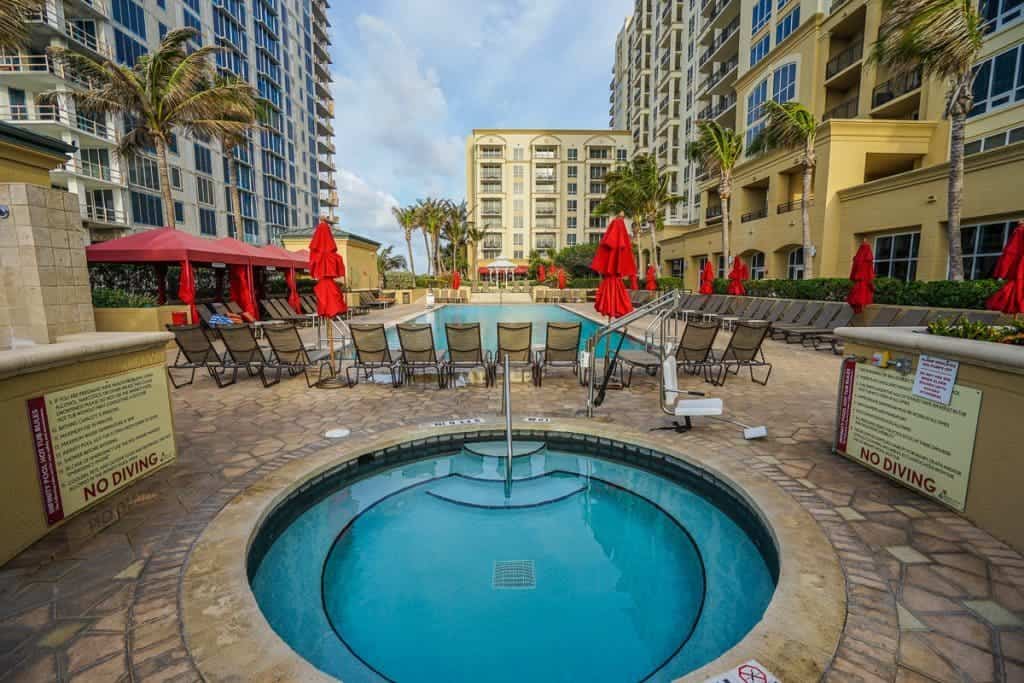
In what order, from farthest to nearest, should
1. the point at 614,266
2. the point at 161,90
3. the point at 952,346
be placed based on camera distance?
1. the point at 161,90
2. the point at 614,266
3. the point at 952,346

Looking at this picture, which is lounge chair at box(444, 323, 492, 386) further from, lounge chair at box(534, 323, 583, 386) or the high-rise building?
the high-rise building

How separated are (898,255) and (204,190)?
4227cm

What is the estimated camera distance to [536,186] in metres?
65.1

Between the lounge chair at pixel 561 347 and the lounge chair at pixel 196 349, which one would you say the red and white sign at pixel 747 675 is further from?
the lounge chair at pixel 196 349

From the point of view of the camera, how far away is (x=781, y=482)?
3986 mm

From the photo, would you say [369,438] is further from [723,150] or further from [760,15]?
[760,15]

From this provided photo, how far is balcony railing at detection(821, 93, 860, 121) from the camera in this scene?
21312 millimetres

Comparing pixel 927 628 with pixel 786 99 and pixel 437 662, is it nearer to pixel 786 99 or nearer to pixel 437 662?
pixel 437 662

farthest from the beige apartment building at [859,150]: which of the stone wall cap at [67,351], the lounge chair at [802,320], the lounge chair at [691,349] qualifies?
the stone wall cap at [67,351]

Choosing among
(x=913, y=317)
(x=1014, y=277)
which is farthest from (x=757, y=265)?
(x=1014, y=277)

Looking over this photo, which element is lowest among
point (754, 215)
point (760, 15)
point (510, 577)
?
point (510, 577)

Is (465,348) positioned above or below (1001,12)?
below

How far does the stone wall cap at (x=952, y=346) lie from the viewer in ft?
9.31

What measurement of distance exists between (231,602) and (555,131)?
6969 centimetres
